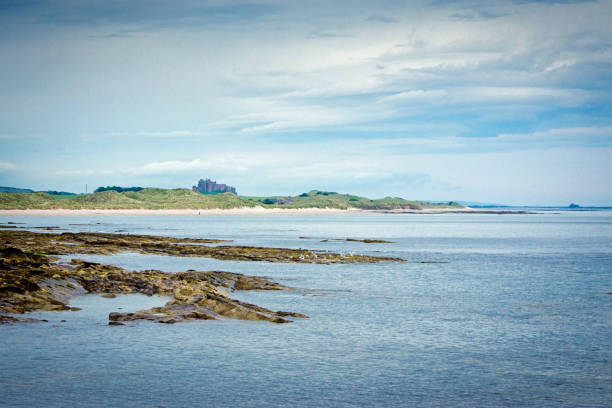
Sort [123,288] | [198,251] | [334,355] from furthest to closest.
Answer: [198,251] → [123,288] → [334,355]

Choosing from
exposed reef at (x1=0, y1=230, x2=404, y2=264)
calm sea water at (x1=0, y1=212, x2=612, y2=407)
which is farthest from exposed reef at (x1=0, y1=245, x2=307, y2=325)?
exposed reef at (x1=0, y1=230, x2=404, y2=264)

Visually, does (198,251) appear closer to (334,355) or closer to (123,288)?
(123,288)

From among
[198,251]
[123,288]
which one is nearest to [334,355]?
[123,288]

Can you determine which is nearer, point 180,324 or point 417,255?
point 180,324

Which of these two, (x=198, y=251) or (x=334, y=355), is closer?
(x=334, y=355)

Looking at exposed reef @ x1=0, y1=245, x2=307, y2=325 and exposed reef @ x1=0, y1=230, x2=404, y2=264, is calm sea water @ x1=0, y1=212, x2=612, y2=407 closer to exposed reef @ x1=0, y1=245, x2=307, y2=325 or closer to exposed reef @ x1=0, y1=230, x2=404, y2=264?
exposed reef @ x1=0, y1=245, x2=307, y2=325

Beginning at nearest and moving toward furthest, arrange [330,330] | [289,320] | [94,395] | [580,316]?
[94,395] → [330,330] → [289,320] → [580,316]

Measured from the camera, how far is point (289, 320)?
21266mm

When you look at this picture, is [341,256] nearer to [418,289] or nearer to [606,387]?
[418,289]

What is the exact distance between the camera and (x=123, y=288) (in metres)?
27.8

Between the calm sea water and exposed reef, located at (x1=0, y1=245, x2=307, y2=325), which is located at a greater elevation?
exposed reef, located at (x1=0, y1=245, x2=307, y2=325)

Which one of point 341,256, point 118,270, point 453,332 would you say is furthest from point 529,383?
point 341,256

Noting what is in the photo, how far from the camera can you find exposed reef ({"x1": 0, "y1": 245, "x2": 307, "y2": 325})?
2123 centimetres

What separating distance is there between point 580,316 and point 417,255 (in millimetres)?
32614
